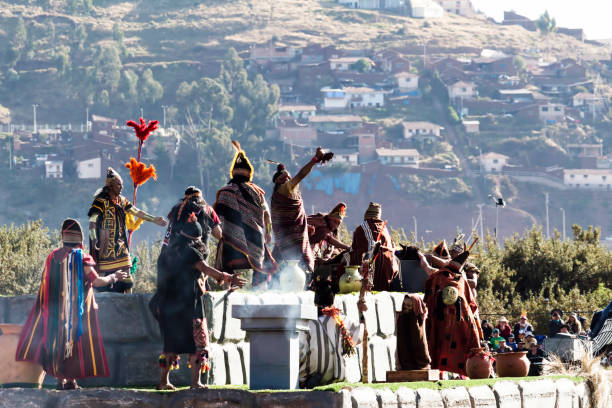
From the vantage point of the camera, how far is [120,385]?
10.5 m

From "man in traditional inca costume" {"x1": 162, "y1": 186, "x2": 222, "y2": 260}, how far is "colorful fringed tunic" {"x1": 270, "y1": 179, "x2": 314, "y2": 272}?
254 cm

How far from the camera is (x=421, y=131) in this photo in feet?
576

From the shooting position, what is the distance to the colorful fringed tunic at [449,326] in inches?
528

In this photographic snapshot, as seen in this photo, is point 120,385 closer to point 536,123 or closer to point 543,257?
point 543,257

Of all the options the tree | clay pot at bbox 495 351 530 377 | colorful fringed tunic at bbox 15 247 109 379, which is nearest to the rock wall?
colorful fringed tunic at bbox 15 247 109 379

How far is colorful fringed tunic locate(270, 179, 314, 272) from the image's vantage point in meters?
13.7

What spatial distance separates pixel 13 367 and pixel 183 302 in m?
1.32

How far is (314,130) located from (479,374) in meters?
161

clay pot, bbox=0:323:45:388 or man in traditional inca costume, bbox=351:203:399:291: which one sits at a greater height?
man in traditional inca costume, bbox=351:203:399:291

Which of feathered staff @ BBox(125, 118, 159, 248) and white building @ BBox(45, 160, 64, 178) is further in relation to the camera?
white building @ BBox(45, 160, 64, 178)

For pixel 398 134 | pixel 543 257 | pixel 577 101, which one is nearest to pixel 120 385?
pixel 543 257

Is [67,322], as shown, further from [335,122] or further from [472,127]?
[472,127]

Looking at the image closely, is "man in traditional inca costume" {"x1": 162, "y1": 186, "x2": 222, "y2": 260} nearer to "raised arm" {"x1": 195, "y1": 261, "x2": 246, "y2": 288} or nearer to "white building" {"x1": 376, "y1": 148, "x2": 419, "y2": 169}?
"raised arm" {"x1": 195, "y1": 261, "x2": 246, "y2": 288}

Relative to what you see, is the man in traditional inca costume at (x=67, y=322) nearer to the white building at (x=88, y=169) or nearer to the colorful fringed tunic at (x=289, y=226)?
the colorful fringed tunic at (x=289, y=226)
